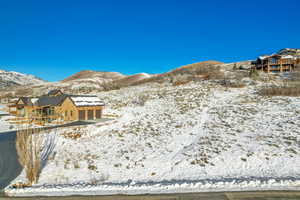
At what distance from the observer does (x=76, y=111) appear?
27.9 m

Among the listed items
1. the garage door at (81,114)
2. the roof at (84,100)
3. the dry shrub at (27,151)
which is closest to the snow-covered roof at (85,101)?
the roof at (84,100)

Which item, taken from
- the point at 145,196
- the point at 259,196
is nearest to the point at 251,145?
the point at 259,196

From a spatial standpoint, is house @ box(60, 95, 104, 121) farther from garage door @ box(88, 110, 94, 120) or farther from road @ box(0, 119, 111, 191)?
road @ box(0, 119, 111, 191)

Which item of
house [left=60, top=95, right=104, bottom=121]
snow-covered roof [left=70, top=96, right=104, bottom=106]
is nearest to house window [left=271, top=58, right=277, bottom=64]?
snow-covered roof [left=70, top=96, right=104, bottom=106]

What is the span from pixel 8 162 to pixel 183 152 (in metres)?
13.8

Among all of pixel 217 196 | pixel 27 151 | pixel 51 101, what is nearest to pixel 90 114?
pixel 51 101

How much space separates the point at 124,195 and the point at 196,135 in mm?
12751

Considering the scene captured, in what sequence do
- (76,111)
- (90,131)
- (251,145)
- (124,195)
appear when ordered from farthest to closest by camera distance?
(76,111)
(90,131)
(251,145)
(124,195)

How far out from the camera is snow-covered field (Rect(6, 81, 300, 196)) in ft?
28.4

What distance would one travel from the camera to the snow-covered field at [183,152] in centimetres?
865

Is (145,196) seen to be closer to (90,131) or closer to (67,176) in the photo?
(67,176)

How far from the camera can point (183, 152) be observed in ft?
49.2

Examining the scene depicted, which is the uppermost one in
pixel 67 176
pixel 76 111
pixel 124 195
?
pixel 76 111

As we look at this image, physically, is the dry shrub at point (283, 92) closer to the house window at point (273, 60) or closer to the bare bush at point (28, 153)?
the house window at point (273, 60)
